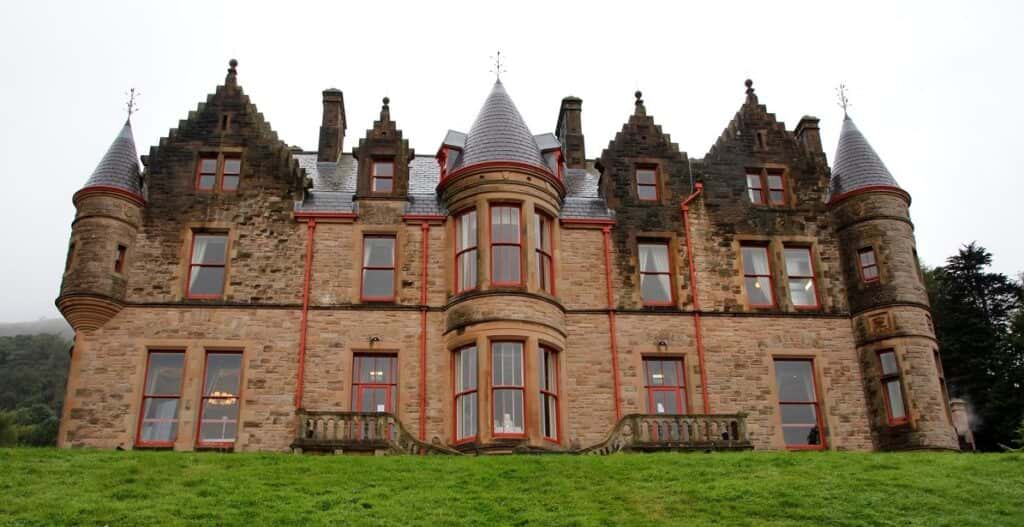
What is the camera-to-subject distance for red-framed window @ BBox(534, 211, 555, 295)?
2634 centimetres

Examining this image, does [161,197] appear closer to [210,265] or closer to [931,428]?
[210,265]

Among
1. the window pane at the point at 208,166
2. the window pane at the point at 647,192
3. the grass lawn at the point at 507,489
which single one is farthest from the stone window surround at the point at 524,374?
the window pane at the point at 208,166

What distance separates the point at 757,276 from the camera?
92.7 feet

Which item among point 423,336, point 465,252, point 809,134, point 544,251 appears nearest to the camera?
point 423,336

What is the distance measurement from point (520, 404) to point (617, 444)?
2.79 meters

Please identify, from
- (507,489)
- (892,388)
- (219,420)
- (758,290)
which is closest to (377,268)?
(219,420)

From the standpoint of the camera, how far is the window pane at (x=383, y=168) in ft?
93.6

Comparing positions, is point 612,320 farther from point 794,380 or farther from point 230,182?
point 230,182

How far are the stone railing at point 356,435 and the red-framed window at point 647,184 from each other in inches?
437

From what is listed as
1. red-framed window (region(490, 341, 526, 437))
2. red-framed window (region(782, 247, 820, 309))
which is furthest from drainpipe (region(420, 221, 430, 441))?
red-framed window (region(782, 247, 820, 309))

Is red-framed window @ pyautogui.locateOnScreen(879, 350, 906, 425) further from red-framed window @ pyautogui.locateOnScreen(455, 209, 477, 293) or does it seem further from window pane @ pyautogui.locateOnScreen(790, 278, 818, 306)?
red-framed window @ pyautogui.locateOnScreen(455, 209, 477, 293)

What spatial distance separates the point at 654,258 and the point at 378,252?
8679 mm

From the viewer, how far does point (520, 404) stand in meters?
23.8

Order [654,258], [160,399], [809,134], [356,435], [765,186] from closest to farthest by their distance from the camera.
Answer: [356,435] < [160,399] < [654,258] < [765,186] < [809,134]
